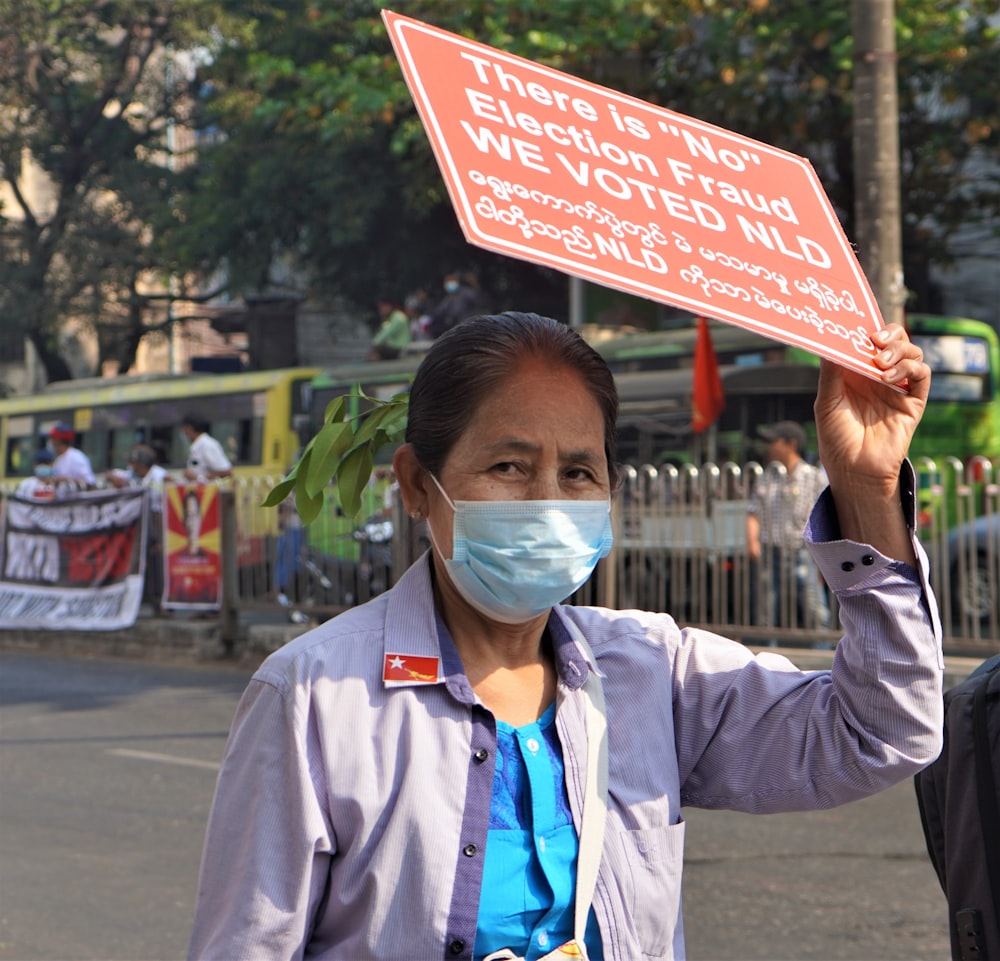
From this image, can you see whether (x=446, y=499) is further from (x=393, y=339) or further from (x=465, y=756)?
(x=393, y=339)

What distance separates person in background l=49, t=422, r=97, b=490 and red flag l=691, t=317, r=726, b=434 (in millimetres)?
6297

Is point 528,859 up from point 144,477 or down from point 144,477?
down

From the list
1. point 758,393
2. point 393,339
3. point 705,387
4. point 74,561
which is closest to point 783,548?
point 705,387

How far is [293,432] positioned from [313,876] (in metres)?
20.8

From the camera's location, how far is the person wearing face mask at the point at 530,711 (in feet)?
5.78

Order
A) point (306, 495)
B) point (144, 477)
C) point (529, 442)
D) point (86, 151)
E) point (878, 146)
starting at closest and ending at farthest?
point (529, 442)
point (306, 495)
point (878, 146)
point (144, 477)
point (86, 151)

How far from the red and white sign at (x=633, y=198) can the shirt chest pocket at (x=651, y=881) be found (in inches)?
24.2

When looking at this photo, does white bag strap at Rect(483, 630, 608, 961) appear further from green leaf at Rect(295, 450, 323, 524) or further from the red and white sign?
green leaf at Rect(295, 450, 323, 524)

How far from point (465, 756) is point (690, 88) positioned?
16538 millimetres

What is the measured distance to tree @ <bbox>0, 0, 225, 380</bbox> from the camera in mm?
29578

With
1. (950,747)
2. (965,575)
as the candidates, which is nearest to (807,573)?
(965,575)

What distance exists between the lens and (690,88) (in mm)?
17516

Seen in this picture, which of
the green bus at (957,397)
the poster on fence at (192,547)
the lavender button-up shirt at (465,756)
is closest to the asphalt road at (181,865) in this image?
the lavender button-up shirt at (465,756)

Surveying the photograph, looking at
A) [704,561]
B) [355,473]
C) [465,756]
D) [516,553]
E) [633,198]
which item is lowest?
[465,756]
